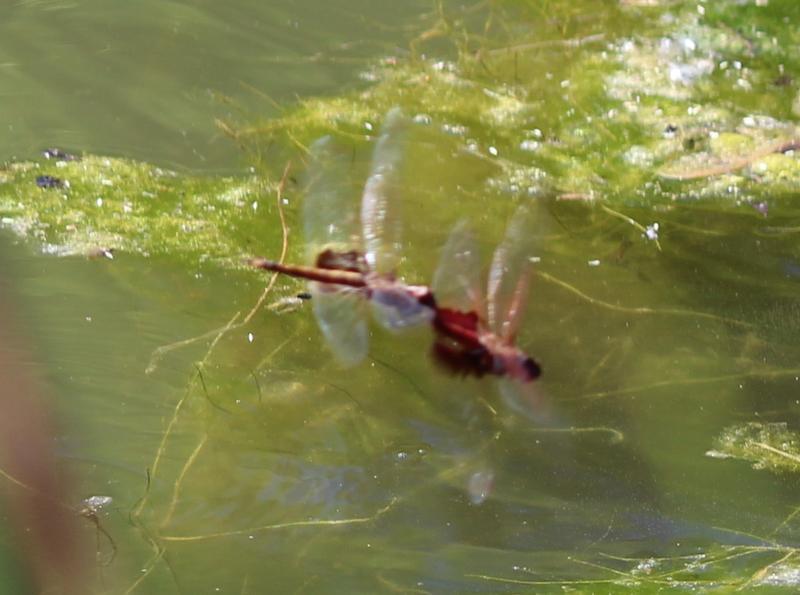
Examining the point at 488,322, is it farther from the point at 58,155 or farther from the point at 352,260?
the point at 58,155

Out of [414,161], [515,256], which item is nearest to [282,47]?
[414,161]

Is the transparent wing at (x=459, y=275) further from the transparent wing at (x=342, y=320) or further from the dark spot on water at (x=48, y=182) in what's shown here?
the dark spot on water at (x=48, y=182)

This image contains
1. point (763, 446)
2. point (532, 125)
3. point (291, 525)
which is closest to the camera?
point (291, 525)

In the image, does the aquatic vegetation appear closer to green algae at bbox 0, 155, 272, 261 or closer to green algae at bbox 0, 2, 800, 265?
green algae at bbox 0, 2, 800, 265

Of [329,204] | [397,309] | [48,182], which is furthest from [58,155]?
[397,309]

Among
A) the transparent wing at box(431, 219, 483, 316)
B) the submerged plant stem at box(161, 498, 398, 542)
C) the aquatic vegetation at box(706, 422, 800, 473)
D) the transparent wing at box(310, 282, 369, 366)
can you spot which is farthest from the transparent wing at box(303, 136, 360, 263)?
the aquatic vegetation at box(706, 422, 800, 473)

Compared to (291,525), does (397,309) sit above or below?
above
